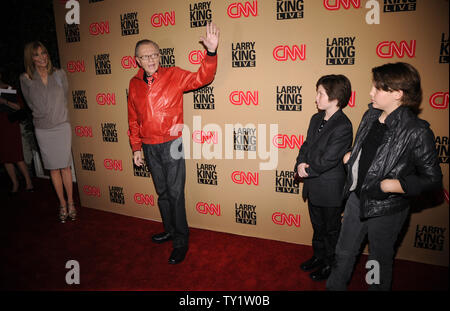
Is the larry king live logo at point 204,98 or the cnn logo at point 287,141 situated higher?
the larry king live logo at point 204,98

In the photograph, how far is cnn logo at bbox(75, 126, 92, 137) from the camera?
10.8ft

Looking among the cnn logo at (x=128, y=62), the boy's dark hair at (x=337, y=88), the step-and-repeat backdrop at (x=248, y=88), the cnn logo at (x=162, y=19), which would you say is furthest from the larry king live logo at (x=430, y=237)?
the cnn logo at (x=128, y=62)

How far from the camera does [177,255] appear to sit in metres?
2.43

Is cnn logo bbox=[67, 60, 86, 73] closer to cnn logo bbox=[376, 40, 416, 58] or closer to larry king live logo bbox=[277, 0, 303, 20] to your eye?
larry king live logo bbox=[277, 0, 303, 20]

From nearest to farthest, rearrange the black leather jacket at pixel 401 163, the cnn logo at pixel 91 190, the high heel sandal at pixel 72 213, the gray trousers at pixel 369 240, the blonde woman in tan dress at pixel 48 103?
the black leather jacket at pixel 401 163, the gray trousers at pixel 369 240, the blonde woman in tan dress at pixel 48 103, the high heel sandal at pixel 72 213, the cnn logo at pixel 91 190

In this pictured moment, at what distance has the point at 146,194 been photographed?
10.5 feet

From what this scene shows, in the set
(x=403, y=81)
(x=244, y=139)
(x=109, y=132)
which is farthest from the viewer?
(x=109, y=132)

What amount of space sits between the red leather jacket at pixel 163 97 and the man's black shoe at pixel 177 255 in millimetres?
1044

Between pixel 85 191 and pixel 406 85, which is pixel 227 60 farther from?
pixel 85 191

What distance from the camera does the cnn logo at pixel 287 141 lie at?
241cm

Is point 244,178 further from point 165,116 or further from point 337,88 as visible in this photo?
point 337,88

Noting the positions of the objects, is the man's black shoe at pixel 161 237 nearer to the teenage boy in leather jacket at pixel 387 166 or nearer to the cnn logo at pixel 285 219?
the cnn logo at pixel 285 219

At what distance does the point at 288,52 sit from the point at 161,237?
2.21 meters

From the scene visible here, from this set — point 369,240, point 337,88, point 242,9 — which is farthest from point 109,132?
point 369,240
